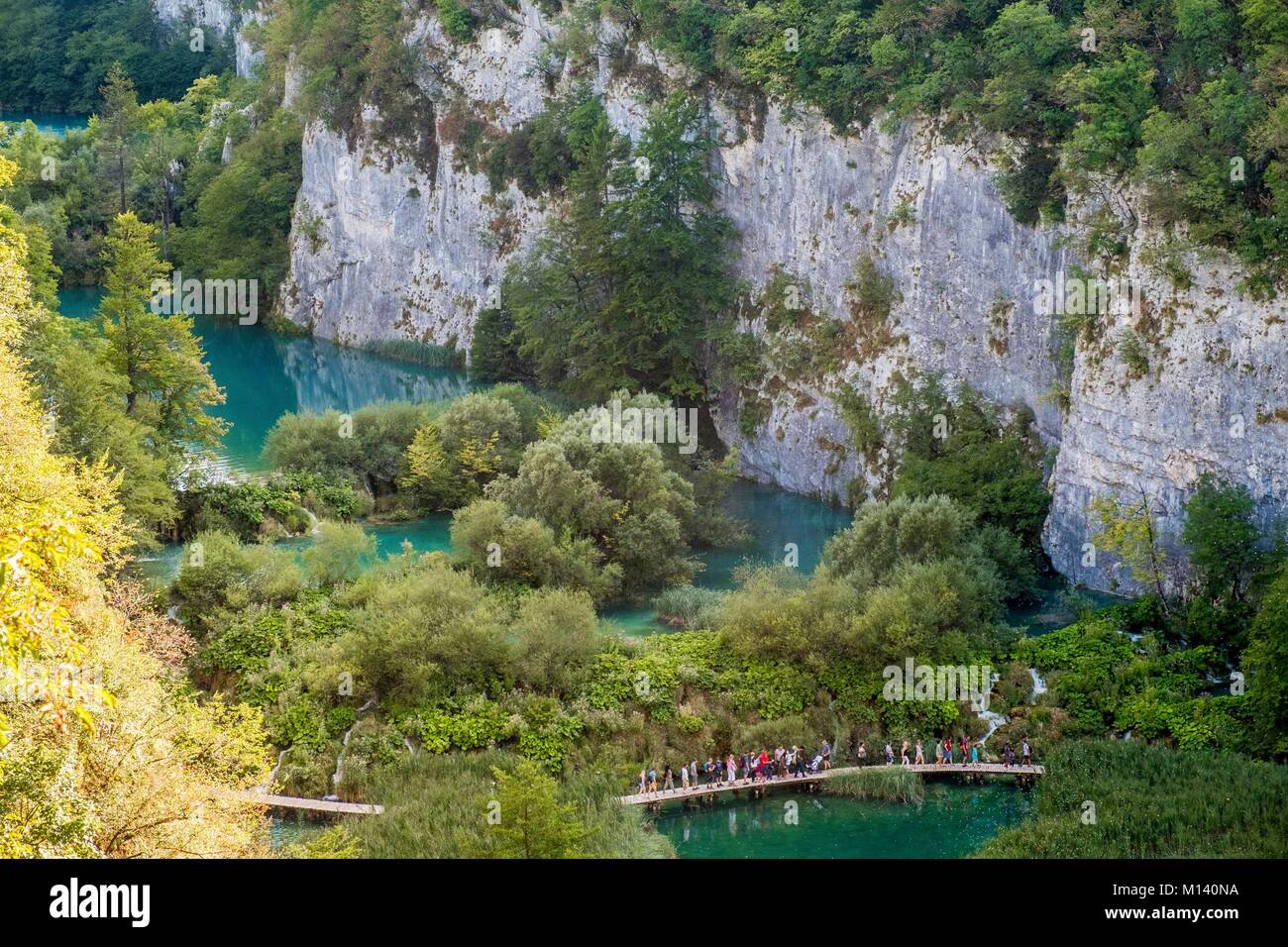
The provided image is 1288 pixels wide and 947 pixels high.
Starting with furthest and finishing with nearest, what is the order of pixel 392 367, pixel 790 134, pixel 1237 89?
pixel 392 367 → pixel 790 134 → pixel 1237 89

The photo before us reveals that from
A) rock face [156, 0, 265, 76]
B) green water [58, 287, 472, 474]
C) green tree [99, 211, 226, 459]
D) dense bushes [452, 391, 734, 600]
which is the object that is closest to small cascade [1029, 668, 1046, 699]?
dense bushes [452, 391, 734, 600]

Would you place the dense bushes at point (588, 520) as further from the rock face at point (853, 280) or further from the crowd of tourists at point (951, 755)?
the crowd of tourists at point (951, 755)

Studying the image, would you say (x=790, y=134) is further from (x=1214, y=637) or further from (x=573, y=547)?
(x=1214, y=637)

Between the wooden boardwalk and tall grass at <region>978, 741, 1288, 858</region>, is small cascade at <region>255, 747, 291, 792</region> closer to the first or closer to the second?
the wooden boardwalk

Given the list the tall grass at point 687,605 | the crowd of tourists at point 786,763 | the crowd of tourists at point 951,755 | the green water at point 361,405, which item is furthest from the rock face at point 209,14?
the crowd of tourists at point 951,755

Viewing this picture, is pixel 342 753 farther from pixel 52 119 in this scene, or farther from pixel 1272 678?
pixel 52 119

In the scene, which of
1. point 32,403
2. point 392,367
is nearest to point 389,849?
point 32,403
